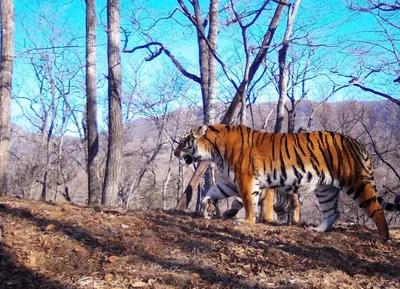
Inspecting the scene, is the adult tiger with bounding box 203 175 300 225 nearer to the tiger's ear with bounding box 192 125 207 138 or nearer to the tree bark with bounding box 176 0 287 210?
the tiger's ear with bounding box 192 125 207 138

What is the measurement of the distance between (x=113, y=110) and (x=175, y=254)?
193 inches

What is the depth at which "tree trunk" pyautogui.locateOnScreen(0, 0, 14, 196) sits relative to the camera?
8.21 m

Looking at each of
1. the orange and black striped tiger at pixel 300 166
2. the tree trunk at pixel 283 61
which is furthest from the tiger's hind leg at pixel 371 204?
the tree trunk at pixel 283 61

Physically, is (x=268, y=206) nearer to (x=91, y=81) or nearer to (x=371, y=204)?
(x=371, y=204)

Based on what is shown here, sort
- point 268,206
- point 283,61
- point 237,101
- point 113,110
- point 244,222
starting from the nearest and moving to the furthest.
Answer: point 244,222 < point 268,206 < point 237,101 < point 113,110 < point 283,61

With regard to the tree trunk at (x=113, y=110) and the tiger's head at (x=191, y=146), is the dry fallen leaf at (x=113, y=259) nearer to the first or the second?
the tiger's head at (x=191, y=146)

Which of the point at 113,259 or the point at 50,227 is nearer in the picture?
the point at 113,259

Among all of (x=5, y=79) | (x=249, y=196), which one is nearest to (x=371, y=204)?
(x=249, y=196)

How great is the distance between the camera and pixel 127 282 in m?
3.96

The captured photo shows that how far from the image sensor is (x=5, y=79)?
838 centimetres

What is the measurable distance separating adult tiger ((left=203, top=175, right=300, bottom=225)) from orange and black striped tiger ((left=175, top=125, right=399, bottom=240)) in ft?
1.41

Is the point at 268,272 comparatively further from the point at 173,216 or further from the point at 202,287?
the point at 173,216

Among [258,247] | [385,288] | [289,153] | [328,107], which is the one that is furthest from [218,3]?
[328,107]

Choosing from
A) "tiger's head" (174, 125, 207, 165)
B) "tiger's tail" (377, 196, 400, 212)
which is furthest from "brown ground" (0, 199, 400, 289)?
"tiger's head" (174, 125, 207, 165)
